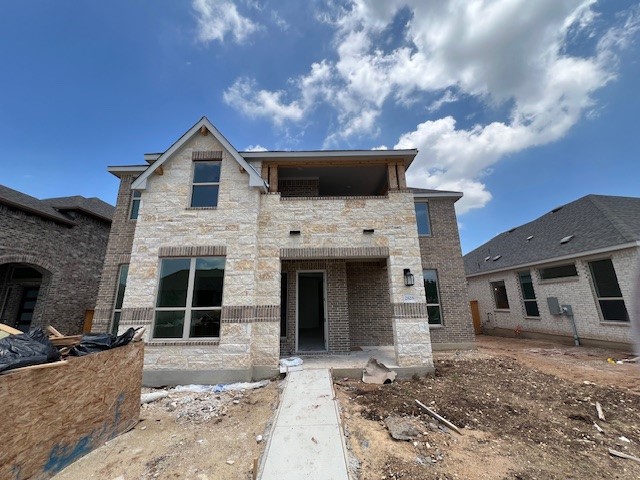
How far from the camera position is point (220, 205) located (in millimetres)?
8688

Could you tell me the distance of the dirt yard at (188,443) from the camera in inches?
169

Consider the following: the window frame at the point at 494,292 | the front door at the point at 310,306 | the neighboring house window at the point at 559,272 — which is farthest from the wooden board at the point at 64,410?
the window frame at the point at 494,292

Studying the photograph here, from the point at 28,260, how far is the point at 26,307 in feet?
12.6

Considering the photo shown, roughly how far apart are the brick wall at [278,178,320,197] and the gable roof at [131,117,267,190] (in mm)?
2298

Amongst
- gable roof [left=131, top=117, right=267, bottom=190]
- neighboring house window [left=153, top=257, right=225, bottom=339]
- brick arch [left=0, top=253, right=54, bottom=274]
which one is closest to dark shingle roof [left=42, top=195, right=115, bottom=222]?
brick arch [left=0, top=253, right=54, bottom=274]

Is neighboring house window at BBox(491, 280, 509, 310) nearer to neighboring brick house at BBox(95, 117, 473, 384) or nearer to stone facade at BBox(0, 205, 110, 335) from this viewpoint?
neighboring brick house at BBox(95, 117, 473, 384)

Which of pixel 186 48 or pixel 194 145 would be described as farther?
pixel 186 48

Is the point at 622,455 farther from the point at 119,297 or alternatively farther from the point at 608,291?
the point at 119,297

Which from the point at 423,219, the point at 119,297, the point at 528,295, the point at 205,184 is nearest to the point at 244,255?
the point at 205,184

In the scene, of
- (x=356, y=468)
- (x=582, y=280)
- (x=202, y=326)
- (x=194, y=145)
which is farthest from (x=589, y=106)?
(x=582, y=280)

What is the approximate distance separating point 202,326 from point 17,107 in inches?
683

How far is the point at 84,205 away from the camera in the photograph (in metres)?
14.5

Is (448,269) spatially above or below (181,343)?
above

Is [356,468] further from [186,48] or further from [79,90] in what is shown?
[79,90]
